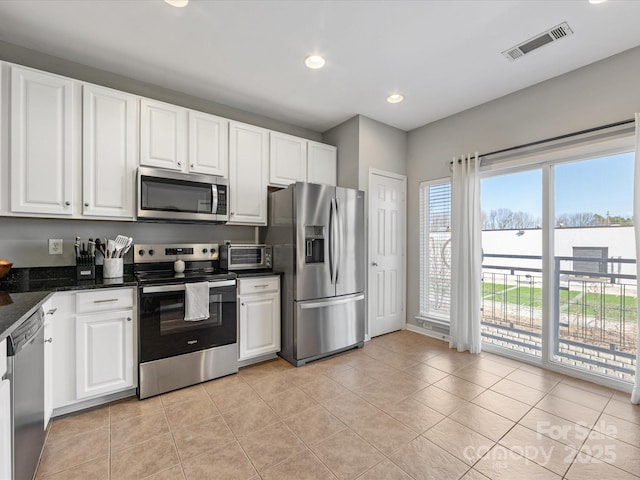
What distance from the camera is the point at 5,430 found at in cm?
114

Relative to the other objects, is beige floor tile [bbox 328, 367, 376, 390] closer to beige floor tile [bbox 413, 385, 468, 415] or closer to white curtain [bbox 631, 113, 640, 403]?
beige floor tile [bbox 413, 385, 468, 415]

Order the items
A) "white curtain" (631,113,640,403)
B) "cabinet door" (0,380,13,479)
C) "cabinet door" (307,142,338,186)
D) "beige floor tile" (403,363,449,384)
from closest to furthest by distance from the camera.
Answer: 1. "cabinet door" (0,380,13,479)
2. "white curtain" (631,113,640,403)
3. "beige floor tile" (403,363,449,384)
4. "cabinet door" (307,142,338,186)

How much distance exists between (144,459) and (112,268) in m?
1.43

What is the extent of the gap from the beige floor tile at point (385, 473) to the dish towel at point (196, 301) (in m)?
1.67

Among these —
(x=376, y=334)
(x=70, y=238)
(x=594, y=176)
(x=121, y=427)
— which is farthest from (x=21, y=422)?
(x=594, y=176)

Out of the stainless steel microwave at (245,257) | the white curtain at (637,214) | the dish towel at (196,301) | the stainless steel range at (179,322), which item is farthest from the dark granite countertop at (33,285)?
the white curtain at (637,214)

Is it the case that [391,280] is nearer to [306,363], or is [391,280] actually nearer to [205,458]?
[306,363]

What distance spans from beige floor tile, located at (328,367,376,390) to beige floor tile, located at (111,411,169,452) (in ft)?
4.51

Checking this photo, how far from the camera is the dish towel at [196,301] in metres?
2.46

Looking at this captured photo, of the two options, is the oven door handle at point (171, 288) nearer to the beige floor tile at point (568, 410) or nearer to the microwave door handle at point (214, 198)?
the microwave door handle at point (214, 198)

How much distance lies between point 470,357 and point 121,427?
318cm

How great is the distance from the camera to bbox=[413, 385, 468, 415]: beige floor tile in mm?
2184

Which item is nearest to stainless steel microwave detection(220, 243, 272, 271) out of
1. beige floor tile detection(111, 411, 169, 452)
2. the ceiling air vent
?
beige floor tile detection(111, 411, 169, 452)

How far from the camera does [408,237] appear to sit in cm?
413
